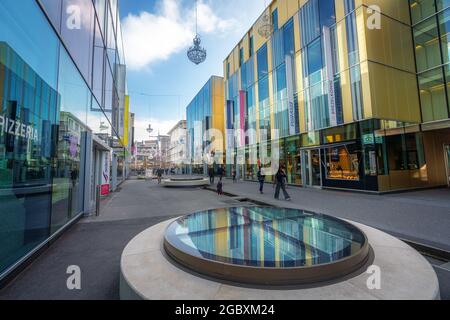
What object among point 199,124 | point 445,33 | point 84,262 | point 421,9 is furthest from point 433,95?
point 199,124

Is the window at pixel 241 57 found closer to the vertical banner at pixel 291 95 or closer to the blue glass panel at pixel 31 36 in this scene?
the vertical banner at pixel 291 95

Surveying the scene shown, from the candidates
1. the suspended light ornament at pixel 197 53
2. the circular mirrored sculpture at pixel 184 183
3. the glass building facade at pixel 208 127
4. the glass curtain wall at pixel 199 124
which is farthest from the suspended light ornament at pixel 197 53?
the glass curtain wall at pixel 199 124

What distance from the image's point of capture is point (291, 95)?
18.7 m

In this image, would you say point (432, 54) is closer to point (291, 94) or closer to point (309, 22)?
point (309, 22)

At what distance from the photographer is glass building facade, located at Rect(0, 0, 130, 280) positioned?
3.71m

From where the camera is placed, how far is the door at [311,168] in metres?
16.3

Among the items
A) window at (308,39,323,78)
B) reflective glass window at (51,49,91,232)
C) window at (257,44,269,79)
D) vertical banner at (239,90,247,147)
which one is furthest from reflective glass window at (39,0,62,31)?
vertical banner at (239,90,247,147)

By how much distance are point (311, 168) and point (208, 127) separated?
28031 mm

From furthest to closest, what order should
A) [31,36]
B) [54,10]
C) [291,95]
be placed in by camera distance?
[291,95] < [54,10] < [31,36]

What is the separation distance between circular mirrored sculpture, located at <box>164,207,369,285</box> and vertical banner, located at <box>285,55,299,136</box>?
14180 millimetres

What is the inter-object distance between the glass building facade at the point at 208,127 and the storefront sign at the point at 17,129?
1229 inches

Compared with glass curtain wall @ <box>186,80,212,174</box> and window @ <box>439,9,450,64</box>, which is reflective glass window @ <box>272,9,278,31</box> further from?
glass curtain wall @ <box>186,80,212,174</box>
